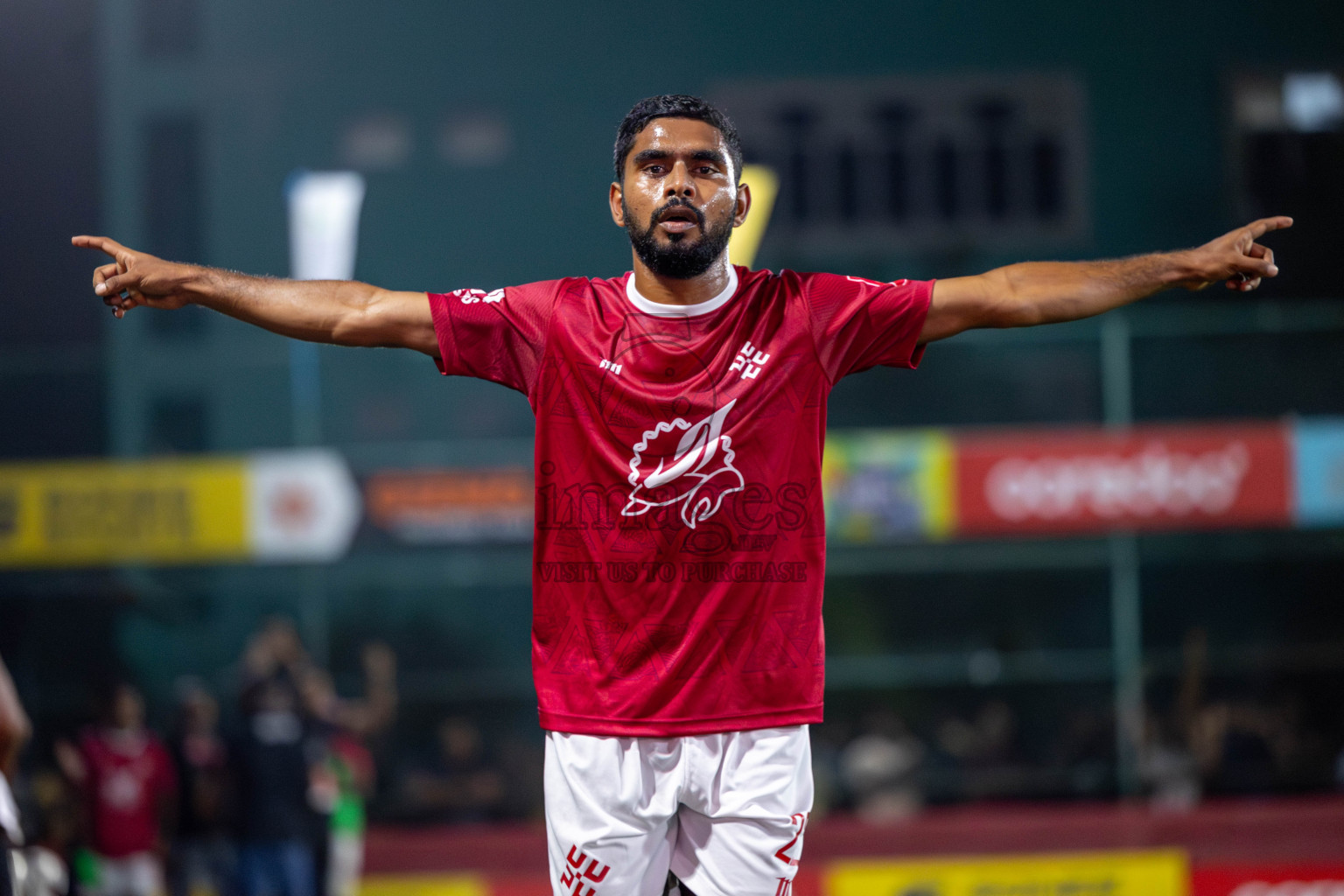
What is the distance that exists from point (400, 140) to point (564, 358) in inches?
408

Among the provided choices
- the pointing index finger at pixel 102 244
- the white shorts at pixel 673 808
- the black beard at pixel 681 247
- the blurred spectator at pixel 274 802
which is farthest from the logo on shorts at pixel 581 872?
the blurred spectator at pixel 274 802

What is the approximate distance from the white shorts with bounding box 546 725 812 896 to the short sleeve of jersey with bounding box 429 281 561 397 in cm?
81

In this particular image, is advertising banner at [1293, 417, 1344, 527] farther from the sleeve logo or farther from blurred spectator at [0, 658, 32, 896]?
blurred spectator at [0, 658, 32, 896]

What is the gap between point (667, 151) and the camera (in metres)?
2.75

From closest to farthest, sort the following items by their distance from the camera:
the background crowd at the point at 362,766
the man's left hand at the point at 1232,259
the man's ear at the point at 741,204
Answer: the man's left hand at the point at 1232,259 < the man's ear at the point at 741,204 < the background crowd at the point at 362,766

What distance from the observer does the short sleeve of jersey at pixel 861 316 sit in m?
2.83

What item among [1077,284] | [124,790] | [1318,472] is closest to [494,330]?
[1077,284]

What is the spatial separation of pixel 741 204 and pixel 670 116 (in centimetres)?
26

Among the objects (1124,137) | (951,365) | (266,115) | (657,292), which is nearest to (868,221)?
(951,365)

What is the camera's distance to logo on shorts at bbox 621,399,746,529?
2.71 meters

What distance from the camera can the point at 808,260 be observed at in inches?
465

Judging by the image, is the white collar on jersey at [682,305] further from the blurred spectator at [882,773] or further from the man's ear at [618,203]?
the blurred spectator at [882,773]

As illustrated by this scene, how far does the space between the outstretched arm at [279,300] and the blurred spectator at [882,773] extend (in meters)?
7.77

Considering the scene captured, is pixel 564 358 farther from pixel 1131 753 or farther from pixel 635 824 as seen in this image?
pixel 1131 753
